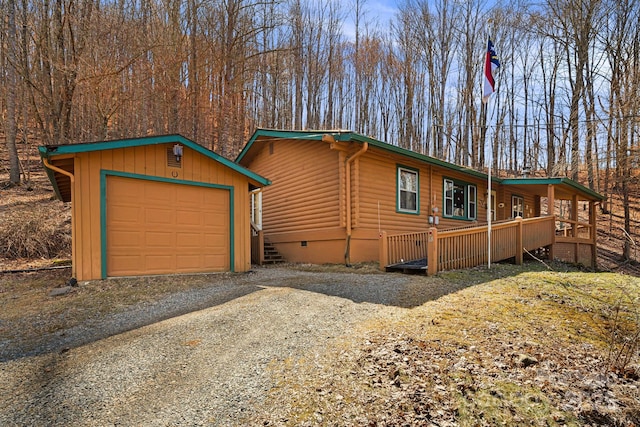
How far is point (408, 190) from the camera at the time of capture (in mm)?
11695

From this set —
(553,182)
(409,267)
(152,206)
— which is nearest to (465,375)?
(409,267)

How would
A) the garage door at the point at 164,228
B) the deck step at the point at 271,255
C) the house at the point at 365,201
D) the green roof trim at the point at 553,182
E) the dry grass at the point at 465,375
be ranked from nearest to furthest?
1. the dry grass at the point at 465,375
2. the garage door at the point at 164,228
3. the house at the point at 365,201
4. the deck step at the point at 271,255
5. the green roof trim at the point at 553,182

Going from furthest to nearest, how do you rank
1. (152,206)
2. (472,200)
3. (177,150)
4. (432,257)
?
(472,200) → (177,150) → (152,206) → (432,257)

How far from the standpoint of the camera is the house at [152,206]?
284 inches

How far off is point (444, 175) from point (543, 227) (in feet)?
11.7

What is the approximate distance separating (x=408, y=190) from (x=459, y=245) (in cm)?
352

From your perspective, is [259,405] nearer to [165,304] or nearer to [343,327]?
[343,327]

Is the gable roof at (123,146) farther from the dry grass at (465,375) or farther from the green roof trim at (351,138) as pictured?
the dry grass at (465,375)

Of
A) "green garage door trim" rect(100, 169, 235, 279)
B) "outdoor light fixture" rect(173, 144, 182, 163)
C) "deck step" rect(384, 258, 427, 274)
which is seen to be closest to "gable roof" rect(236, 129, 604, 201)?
"green garage door trim" rect(100, 169, 235, 279)

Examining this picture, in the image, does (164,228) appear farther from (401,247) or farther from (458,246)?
(458,246)

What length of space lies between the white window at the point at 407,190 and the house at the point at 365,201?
0.11ft

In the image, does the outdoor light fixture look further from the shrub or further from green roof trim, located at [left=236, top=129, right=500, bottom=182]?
the shrub

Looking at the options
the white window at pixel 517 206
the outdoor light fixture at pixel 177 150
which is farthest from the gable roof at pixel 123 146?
the white window at pixel 517 206

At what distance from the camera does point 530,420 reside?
2.66 meters
